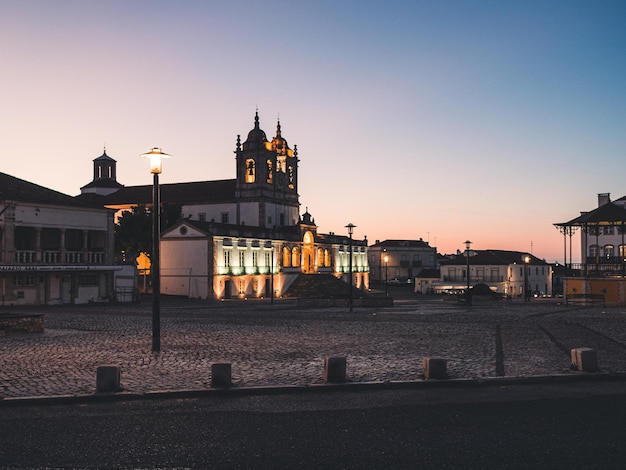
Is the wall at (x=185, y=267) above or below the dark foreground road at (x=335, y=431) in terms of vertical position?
above

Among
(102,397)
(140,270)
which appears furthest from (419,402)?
(140,270)

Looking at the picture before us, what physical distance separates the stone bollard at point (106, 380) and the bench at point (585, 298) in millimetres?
34673

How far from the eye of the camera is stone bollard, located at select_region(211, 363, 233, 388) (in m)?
12.1

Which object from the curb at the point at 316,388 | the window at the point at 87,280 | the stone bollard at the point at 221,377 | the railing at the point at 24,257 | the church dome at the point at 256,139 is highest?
the church dome at the point at 256,139

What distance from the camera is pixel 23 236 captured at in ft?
150

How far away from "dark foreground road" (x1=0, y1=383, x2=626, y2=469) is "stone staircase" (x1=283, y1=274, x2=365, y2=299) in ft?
210

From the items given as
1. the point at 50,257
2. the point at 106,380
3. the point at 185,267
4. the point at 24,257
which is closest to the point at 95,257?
the point at 50,257

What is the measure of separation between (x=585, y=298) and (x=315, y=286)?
134 ft

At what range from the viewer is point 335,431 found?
30.1ft

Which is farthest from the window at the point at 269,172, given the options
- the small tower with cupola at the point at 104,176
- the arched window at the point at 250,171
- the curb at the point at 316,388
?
the curb at the point at 316,388

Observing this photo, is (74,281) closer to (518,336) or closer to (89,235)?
(89,235)

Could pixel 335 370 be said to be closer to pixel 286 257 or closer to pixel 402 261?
pixel 286 257

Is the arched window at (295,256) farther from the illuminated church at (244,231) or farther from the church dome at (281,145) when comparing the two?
the church dome at (281,145)

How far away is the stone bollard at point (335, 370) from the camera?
12547 millimetres
